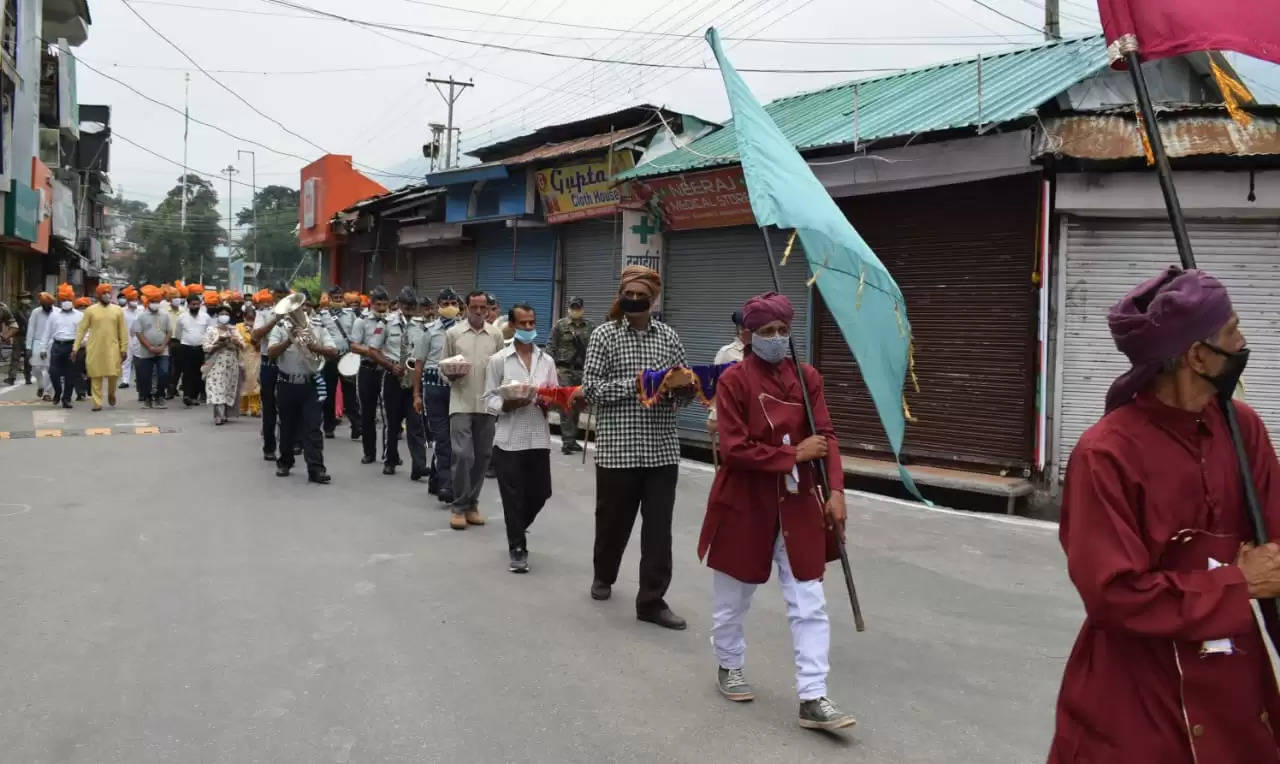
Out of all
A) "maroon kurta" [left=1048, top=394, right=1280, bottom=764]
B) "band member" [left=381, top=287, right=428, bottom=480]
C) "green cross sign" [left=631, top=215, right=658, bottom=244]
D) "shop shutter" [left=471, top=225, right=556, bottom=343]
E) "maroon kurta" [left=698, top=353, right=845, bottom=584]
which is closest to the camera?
"maroon kurta" [left=1048, top=394, right=1280, bottom=764]

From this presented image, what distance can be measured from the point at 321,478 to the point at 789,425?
685cm

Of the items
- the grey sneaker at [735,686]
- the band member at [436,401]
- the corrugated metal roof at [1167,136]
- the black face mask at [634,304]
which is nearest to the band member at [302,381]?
the band member at [436,401]

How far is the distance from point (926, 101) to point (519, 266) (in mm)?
9212

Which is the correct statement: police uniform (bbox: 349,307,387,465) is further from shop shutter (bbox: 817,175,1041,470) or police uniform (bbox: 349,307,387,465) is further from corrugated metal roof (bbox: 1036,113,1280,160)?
corrugated metal roof (bbox: 1036,113,1280,160)

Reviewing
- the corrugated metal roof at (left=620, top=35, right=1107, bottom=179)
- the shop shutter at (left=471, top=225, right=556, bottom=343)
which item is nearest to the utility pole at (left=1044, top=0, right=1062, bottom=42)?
the corrugated metal roof at (left=620, top=35, right=1107, bottom=179)

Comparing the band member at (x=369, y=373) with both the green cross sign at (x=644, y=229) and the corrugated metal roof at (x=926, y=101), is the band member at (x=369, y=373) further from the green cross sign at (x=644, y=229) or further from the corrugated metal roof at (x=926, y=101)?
the corrugated metal roof at (x=926, y=101)

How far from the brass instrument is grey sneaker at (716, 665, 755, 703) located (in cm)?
674

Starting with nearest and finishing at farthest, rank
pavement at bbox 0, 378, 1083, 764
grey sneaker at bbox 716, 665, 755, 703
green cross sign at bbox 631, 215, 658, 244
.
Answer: pavement at bbox 0, 378, 1083, 764 → grey sneaker at bbox 716, 665, 755, 703 → green cross sign at bbox 631, 215, 658, 244

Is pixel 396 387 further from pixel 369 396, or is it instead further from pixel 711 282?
pixel 711 282

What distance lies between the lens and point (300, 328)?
32.9 feet

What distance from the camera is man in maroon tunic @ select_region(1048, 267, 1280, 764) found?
7.02 feet

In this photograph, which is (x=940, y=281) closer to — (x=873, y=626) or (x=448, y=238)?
(x=873, y=626)

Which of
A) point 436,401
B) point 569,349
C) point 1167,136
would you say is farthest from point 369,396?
point 1167,136

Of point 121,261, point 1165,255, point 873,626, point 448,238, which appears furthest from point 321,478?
point 121,261
